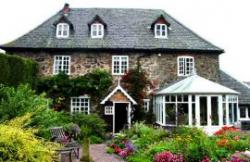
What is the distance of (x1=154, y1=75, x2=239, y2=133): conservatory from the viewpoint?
21.4 m

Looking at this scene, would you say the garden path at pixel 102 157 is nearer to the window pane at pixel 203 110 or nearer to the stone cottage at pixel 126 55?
the stone cottage at pixel 126 55

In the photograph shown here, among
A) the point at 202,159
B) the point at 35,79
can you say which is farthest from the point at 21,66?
the point at 202,159

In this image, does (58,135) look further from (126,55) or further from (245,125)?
(245,125)

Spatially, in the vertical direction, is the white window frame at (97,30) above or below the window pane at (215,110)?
above

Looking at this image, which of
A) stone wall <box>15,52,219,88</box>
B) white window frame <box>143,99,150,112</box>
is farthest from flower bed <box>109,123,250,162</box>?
stone wall <box>15,52,219,88</box>

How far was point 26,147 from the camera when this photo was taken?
7.51 meters

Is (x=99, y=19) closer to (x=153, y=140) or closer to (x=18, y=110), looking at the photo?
(x=153, y=140)

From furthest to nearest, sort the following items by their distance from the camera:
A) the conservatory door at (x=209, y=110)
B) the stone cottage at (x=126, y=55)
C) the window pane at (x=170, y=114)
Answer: the stone cottage at (x=126, y=55)
the window pane at (x=170, y=114)
the conservatory door at (x=209, y=110)

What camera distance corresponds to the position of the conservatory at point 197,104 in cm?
2139

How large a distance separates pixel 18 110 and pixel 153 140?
6.24 meters

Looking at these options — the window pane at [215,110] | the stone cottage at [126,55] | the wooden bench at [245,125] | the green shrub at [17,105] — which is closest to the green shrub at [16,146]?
the green shrub at [17,105]

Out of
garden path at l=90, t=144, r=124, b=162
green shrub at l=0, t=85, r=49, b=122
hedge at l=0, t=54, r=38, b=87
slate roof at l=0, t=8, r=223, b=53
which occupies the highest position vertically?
slate roof at l=0, t=8, r=223, b=53

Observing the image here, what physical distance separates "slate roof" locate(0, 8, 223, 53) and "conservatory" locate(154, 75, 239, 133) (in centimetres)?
367

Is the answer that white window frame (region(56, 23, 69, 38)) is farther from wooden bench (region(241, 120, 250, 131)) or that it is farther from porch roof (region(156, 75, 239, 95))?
wooden bench (region(241, 120, 250, 131))
